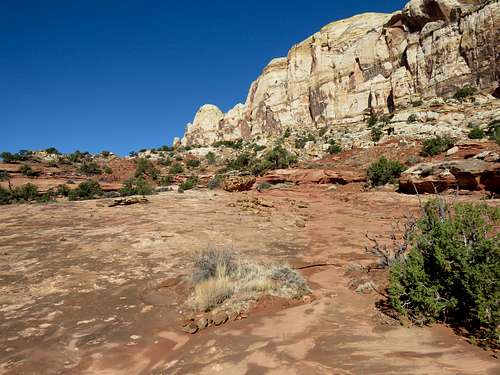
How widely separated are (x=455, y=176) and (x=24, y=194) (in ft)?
83.6

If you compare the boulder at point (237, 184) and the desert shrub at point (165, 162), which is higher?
the desert shrub at point (165, 162)

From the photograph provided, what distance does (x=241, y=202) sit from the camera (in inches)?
604

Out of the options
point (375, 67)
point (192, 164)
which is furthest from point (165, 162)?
point (375, 67)

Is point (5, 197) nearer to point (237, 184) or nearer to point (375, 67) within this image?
point (237, 184)

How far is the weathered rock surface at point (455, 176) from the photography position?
13906mm

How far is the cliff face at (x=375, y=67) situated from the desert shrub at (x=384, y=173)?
78.9 feet

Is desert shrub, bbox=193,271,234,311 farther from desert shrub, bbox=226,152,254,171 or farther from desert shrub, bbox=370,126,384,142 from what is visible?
desert shrub, bbox=370,126,384,142

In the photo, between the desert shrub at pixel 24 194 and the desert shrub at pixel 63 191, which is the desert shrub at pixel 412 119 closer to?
the desert shrub at pixel 63 191

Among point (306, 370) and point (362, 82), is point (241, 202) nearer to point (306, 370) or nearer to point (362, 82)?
point (306, 370)

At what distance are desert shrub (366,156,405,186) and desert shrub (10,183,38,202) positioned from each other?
22.2 metres

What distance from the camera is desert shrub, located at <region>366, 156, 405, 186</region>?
1986cm

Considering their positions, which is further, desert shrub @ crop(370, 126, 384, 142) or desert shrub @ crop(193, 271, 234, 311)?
desert shrub @ crop(370, 126, 384, 142)

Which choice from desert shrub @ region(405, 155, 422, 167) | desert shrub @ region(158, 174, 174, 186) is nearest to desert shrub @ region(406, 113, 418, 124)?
desert shrub @ region(405, 155, 422, 167)

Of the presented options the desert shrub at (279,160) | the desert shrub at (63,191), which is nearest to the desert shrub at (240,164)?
the desert shrub at (279,160)
